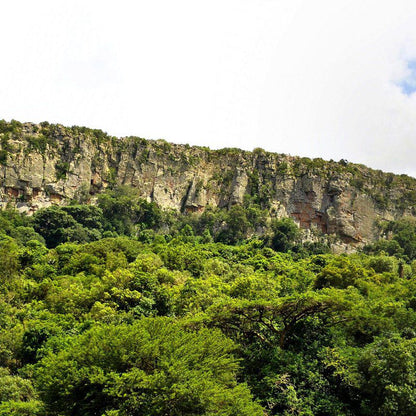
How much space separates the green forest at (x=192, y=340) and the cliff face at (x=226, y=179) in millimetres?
25614

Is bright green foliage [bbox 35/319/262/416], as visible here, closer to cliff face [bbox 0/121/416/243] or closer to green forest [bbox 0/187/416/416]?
green forest [bbox 0/187/416/416]

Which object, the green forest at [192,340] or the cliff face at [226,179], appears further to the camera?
the cliff face at [226,179]

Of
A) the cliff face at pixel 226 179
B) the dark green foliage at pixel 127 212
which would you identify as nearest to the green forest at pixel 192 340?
the dark green foliage at pixel 127 212

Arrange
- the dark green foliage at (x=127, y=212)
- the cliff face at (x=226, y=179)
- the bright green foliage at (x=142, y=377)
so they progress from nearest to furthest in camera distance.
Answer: the bright green foliage at (x=142, y=377) < the dark green foliage at (x=127, y=212) < the cliff face at (x=226, y=179)

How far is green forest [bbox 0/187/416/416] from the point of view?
59.2 ft

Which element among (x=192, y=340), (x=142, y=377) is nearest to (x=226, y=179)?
(x=192, y=340)

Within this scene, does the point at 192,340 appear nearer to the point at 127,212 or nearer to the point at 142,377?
the point at 142,377

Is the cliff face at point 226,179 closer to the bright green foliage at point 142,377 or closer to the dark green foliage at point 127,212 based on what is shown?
the dark green foliage at point 127,212

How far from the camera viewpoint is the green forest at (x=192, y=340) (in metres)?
18.0

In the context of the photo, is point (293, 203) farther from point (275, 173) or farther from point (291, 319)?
point (291, 319)

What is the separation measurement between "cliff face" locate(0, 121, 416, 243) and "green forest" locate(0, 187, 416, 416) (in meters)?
25.6

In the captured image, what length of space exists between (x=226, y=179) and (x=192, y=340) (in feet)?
170

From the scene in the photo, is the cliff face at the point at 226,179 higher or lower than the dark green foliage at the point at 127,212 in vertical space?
higher

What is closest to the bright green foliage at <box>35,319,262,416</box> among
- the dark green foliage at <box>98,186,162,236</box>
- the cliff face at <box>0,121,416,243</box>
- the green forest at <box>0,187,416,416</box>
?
the green forest at <box>0,187,416,416</box>
